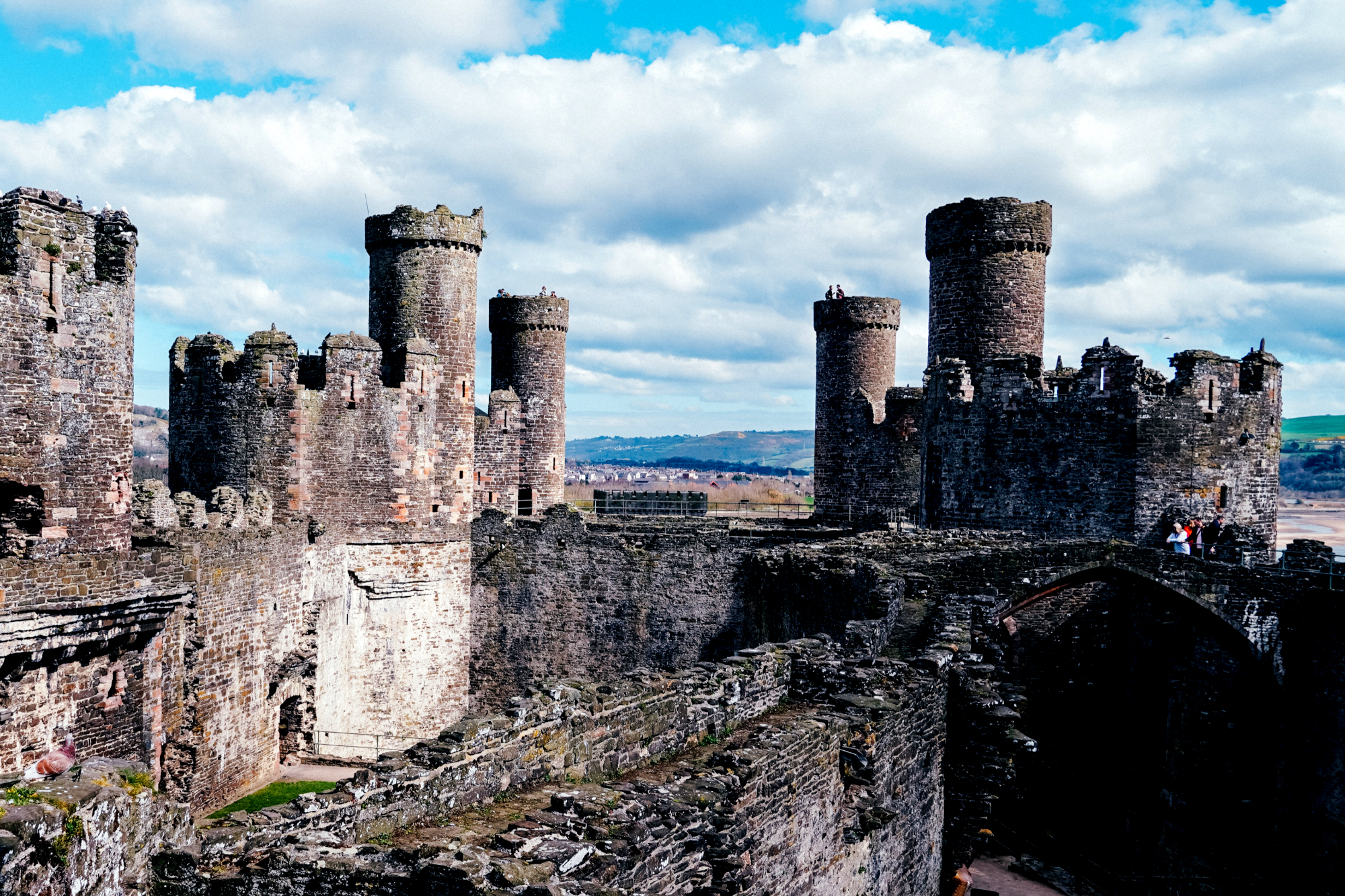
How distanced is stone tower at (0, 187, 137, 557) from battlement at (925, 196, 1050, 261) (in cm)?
1565

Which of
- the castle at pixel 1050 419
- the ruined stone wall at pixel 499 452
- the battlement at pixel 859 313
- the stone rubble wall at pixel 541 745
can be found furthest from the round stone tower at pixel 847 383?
the stone rubble wall at pixel 541 745

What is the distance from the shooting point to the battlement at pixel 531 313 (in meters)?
29.6

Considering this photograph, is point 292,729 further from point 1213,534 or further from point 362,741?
point 1213,534

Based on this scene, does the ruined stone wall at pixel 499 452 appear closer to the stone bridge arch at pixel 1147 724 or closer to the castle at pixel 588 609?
the castle at pixel 588 609

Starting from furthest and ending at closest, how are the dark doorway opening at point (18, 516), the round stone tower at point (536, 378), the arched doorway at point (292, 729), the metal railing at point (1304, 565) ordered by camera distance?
1. the round stone tower at point (536, 378)
2. the arched doorway at point (292, 729)
3. the metal railing at point (1304, 565)
4. the dark doorway opening at point (18, 516)

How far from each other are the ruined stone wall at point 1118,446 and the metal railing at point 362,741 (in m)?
12.3

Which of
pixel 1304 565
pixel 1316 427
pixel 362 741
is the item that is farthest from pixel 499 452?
pixel 1316 427

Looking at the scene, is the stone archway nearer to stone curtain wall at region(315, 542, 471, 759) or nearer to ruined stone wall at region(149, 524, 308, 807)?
ruined stone wall at region(149, 524, 308, 807)

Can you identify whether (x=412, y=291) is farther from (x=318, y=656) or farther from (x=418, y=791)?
(x=418, y=791)

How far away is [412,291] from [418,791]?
17.5 metres

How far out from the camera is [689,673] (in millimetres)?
10969

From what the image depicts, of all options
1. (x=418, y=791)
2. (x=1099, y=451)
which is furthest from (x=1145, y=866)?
(x=418, y=791)

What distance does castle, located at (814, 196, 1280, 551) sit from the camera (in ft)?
64.5

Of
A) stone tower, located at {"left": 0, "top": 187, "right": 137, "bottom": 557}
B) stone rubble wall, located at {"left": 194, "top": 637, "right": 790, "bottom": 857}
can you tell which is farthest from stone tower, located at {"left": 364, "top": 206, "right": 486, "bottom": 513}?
stone rubble wall, located at {"left": 194, "top": 637, "right": 790, "bottom": 857}
